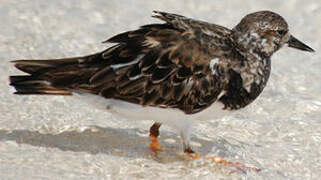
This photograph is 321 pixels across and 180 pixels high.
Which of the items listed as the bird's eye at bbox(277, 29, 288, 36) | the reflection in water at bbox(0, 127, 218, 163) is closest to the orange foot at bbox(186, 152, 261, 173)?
the reflection in water at bbox(0, 127, 218, 163)

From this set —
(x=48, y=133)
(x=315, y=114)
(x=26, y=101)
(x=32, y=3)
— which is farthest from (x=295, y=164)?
(x=32, y=3)

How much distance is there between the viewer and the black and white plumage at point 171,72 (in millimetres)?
6516

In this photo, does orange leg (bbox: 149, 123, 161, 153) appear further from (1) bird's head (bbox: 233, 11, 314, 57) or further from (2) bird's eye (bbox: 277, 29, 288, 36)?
(2) bird's eye (bbox: 277, 29, 288, 36)

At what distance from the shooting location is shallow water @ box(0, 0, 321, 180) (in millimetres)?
6766

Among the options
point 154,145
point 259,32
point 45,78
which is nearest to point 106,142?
Result: point 154,145

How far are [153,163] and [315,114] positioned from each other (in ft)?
8.05

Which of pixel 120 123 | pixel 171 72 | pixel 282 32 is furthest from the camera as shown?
pixel 120 123

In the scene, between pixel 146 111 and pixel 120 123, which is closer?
pixel 146 111

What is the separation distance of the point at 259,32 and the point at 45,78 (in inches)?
84.3

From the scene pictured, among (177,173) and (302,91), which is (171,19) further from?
(302,91)

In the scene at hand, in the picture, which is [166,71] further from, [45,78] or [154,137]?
[45,78]

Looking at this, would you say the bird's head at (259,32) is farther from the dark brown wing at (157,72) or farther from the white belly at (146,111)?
the white belly at (146,111)

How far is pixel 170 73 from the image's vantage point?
6.54 m

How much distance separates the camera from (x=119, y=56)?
21.7 feet
